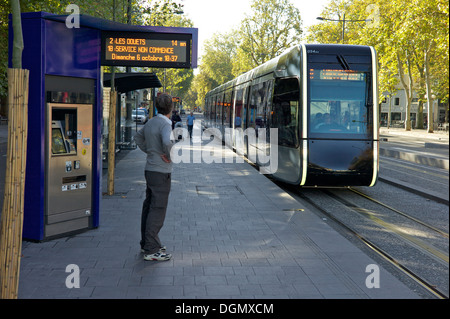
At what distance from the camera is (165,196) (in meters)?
5.66

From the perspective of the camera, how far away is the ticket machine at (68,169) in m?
6.40

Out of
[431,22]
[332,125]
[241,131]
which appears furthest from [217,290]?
[431,22]

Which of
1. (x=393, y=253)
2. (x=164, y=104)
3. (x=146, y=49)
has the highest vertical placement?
(x=146, y=49)

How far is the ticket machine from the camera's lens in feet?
21.0

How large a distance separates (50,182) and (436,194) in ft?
26.0

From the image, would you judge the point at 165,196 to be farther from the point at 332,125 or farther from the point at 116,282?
the point at 332,125

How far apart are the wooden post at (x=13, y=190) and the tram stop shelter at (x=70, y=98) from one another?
90.3 inches

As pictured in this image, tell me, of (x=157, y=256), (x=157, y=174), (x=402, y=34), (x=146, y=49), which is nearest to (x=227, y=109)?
(x=402, y=34)

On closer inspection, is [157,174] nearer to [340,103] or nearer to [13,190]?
[13,190]

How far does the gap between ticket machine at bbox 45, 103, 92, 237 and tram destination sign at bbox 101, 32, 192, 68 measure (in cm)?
86

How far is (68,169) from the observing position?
262 inches

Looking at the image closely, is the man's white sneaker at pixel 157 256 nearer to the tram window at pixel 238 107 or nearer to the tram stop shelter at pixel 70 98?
the tram stop shelter at pixel 70 98

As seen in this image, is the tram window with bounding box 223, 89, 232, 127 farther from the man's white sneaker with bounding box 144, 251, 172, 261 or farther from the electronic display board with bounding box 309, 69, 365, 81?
the man's white sneaker with bounding box 144, 251, 172, 261

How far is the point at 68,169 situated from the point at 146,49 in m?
2.03
